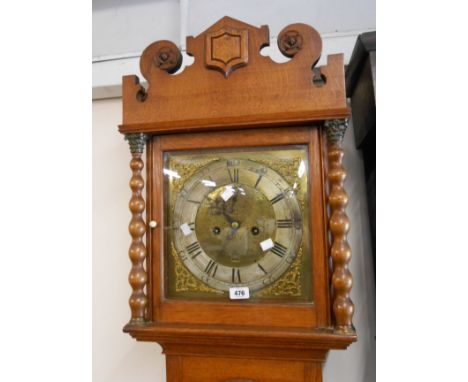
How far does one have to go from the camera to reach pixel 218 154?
2.64ft

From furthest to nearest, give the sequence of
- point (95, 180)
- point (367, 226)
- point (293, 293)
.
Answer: point (95, 180) < point (367, 226) < point (293, 293)

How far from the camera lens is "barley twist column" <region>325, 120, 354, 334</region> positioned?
2.31ft

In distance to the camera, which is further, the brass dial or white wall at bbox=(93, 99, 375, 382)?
white wall at bbox=(93, 99, 375, 382)

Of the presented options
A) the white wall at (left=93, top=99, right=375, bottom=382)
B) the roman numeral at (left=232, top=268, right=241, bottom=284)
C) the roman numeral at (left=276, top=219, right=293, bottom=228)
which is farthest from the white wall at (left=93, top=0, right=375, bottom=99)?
the roman numeral at (left=232, top=268, right=241, bottom=284)

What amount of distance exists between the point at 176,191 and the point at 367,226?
1.83 feet

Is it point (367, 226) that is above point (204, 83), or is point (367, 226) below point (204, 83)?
below

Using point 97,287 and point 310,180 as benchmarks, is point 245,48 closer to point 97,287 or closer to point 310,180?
point 310,180

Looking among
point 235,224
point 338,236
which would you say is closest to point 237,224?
point 235,224

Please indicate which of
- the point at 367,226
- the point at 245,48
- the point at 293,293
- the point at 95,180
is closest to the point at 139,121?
the point at 245,48

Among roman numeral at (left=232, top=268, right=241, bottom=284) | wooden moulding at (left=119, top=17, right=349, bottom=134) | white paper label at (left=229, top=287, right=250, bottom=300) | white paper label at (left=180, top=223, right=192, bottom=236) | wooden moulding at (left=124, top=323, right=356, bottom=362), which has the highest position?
wooden moulding at (left=119, top=17, right=349, bottom=134)

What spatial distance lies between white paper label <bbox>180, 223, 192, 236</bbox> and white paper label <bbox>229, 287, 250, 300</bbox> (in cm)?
16

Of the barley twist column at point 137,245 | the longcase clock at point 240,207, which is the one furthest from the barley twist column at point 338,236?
the barley twist column at point 137,245

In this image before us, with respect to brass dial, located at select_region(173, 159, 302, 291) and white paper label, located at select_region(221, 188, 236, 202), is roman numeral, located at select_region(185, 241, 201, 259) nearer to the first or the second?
brass dial, located at select_region(173, 159, 302, 291)

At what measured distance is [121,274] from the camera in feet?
3.51
